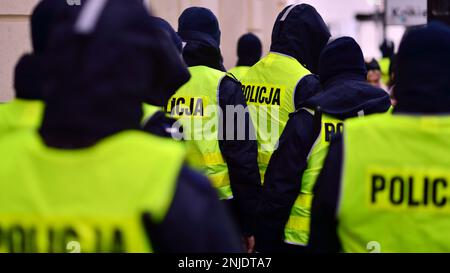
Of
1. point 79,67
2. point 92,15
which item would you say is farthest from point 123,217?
point 92,15

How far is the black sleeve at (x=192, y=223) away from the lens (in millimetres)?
2027

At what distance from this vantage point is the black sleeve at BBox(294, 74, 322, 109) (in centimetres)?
519

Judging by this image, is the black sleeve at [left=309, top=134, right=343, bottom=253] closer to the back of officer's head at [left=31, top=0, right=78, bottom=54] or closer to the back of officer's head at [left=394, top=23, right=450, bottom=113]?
the back of officer's head at [left=394, top=23, right=450, bottom=113]

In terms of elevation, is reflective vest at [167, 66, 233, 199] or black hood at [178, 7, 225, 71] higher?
black hood at [178, 7, 225, 71]

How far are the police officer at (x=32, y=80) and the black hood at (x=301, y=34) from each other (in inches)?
108

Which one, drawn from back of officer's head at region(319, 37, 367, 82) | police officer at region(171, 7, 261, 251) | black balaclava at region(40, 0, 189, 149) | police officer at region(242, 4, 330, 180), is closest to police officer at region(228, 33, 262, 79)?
police officer at region(242, 4, 330, 180)

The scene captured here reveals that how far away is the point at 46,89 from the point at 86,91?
6.1 inches

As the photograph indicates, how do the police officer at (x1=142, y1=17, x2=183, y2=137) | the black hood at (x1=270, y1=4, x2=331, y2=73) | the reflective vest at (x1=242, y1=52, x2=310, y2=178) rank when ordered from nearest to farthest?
the police officer at (x1=142, y1=17, x2=183, y2=137) < the reflective vest at (x1=242, y1=52, x2=310, y2=178) < the black hood at (x1=270, y1=4, x2=331, y2=73)

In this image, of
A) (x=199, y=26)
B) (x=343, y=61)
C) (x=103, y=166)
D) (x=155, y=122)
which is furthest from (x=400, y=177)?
(x=199, y=26)

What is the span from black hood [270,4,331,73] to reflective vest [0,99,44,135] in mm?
2809
